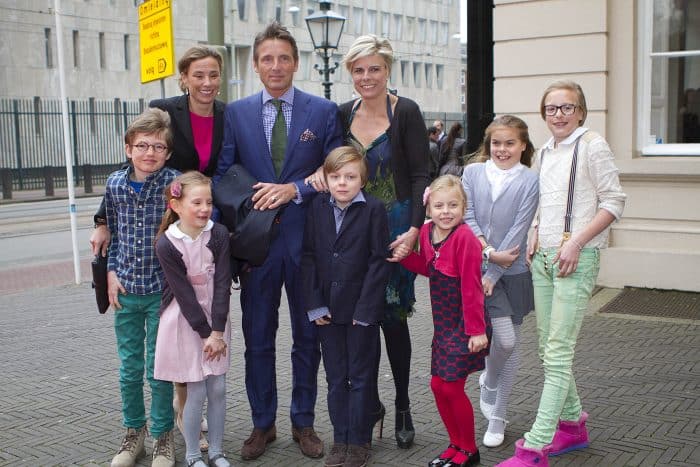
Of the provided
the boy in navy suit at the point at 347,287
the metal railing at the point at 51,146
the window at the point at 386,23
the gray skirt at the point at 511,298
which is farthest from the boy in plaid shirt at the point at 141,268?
the window at the point at 386,23

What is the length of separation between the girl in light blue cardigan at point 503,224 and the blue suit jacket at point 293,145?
2.61ft

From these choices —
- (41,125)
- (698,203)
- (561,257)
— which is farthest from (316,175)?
(41,125)

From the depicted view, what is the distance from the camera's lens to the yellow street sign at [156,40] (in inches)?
329

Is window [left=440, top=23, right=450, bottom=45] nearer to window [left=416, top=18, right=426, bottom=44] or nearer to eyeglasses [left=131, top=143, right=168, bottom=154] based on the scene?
window [left=416, top=18, right=426, bottom=44]

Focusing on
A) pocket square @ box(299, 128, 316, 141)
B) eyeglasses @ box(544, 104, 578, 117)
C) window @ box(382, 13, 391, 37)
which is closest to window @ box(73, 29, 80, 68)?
window @ box(382, 13, 391, 37)

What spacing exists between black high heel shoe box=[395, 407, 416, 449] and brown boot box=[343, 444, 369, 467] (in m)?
0.29

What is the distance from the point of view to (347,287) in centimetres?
409

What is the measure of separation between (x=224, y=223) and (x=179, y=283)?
490 mm

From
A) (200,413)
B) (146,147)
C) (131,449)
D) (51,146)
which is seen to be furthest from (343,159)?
(51,146)

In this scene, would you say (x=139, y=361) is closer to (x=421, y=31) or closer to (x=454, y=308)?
(x=454, y=308)

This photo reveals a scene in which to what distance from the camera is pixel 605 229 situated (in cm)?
395

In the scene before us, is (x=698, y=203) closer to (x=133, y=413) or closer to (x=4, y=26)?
(x=133, y=413)

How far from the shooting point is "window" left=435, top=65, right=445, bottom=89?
2945 inches

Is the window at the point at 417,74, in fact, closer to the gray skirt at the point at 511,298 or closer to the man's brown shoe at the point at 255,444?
the gray skirt at the point at 511,298
